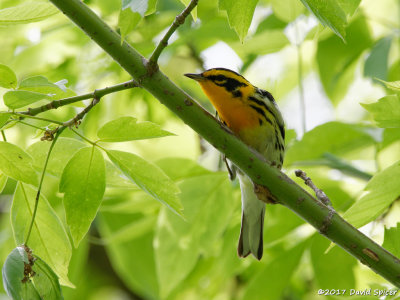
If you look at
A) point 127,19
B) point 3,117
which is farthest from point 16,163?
point 127,19

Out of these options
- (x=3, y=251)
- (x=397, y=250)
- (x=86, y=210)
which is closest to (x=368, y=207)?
(x=397, y=250)

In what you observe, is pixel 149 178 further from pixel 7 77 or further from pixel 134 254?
pixel 134 254

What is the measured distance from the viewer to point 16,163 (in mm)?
1092

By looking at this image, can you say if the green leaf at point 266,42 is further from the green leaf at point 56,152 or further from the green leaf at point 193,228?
the green leaf at point 56,152

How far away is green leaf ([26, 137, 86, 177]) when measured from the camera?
47.8 inches

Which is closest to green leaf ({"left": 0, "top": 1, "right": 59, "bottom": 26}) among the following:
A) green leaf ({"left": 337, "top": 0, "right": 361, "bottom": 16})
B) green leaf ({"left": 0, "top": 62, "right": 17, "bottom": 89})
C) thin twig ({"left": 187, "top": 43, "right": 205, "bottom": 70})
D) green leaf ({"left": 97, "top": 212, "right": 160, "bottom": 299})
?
green leaf ({"left": 0, "top": 62, "right": 17, "bottom": 89})

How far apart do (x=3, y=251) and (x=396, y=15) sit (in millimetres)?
1997

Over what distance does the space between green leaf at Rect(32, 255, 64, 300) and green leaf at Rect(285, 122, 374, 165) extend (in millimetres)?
984

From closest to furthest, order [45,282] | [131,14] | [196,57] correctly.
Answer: [131,14]
[45,282]
[196,57]

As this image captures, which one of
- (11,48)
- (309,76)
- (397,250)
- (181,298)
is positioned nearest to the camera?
(397,250)

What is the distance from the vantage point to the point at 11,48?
251cm

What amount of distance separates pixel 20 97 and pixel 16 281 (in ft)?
1.05

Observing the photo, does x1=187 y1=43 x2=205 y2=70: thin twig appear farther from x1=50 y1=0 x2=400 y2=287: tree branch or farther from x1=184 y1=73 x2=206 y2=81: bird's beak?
x1=50 y1=0 x2=400 y2=287: tree branch

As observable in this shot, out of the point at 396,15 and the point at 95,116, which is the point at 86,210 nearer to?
the point at 95,116
